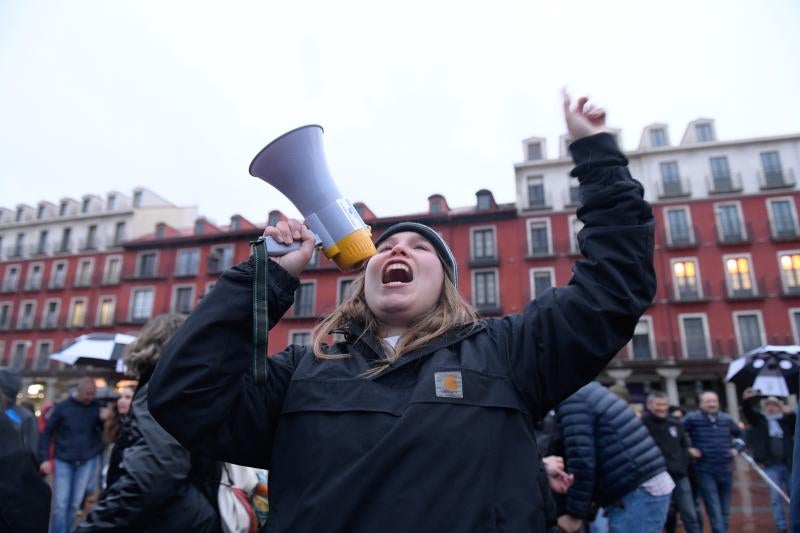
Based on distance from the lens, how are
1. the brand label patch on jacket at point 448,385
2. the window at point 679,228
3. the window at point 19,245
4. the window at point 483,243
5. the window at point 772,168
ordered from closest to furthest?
the brand label patch on jacket at point 448,385 → the window at point 679,228 → the window at point 772,168 → the window at point 483,243 → the window at point 19,245

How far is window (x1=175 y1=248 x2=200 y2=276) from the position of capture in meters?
27.7

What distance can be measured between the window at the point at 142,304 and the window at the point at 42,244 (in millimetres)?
10225

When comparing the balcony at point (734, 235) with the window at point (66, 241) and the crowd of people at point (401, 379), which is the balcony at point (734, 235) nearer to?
the crowd of people at point (401, 379)

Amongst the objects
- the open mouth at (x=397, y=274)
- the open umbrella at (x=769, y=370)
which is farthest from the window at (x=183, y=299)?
the open mouth at (x=397, y=274)

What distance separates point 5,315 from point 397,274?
40167 mm

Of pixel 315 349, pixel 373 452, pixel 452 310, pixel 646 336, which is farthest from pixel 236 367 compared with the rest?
pixel 646 336

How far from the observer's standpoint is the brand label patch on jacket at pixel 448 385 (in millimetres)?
1339

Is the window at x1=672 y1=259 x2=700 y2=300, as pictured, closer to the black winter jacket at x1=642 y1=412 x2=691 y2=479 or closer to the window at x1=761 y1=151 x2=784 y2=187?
the window at x1=761 y1=151 x2=784 y2=187

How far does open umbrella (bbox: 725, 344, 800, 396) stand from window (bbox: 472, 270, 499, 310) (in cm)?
1467

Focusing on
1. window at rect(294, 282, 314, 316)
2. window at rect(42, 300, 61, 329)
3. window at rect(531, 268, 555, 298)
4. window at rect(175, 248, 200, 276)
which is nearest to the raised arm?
window at rect(531, 268, 555, 298)

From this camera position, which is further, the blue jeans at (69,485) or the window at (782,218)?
the window at (782,218)

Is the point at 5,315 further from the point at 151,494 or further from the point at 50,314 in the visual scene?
the point at 151,494

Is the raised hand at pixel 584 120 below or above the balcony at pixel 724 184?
below

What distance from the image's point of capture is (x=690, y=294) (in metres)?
21.8
